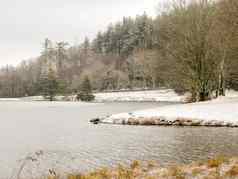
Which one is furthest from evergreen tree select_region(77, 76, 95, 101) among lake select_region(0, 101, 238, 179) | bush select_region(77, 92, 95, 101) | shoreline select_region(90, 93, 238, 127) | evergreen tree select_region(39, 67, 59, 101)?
lake select_region(0, 101, 238, 179)

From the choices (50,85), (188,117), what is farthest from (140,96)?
(188,117)

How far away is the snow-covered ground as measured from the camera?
23.9 metres

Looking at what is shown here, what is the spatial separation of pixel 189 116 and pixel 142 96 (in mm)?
58049

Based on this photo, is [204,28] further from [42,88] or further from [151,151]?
Result: [42,88]

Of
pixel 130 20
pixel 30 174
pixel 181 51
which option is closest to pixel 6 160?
pixel 30 174

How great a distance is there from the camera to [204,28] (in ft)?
116

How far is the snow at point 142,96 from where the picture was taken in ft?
250

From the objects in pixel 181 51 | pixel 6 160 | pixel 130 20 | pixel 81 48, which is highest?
pixel 130 20

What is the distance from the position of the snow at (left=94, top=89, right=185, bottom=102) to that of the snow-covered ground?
42.8 meters

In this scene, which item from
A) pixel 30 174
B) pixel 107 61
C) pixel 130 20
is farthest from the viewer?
pixel 130 20

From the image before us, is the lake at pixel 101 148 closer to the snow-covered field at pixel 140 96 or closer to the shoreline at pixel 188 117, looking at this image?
the shoreline at pixel 188 117

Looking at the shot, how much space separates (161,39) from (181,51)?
3.41 meters

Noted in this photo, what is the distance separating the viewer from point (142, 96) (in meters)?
83.6

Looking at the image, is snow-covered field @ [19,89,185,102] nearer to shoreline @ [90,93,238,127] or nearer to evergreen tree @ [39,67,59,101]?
evergreen tree @ [39,67,59,101]
